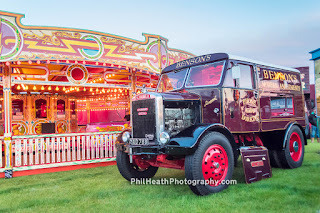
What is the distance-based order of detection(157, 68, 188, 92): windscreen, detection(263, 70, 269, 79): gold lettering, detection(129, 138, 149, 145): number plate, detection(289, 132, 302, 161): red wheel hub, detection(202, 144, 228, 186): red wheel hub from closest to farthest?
detection(202, 144, 228, 186): red wheel hub → detection(129, 138, 149, 145): number plate → detection(157, 68, 188, 92): windscreen → detection(263, 70, 269, 79): gold lettering → detection(289, 132, 302, 161): red wheel hub

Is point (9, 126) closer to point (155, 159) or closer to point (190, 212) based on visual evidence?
point (155, 159)

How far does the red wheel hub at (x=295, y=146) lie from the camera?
6.77m

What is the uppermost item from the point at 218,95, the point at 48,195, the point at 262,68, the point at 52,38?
the point at 52,38

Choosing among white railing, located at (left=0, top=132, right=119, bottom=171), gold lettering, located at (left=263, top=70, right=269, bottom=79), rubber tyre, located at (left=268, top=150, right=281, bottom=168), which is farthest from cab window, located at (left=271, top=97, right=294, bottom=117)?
white railing, located at (left=0, top=132, right=119, bottom=171)

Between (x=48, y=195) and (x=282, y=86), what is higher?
(x=282, y=86)

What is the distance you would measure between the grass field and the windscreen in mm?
2028

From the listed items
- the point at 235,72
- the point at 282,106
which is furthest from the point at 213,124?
the point at 282,106

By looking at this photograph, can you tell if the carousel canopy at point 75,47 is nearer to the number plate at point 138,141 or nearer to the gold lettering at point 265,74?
the number plate at point 138,141

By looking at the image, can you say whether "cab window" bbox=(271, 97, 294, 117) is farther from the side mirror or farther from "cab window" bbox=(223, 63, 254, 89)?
the side mirror

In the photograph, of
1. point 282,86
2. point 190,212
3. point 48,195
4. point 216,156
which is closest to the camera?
point 190,212

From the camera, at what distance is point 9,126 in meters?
6.96

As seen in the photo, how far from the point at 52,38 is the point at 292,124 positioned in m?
6.71

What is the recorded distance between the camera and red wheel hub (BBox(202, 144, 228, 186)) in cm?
454

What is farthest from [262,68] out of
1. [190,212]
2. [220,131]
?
[190,212]
